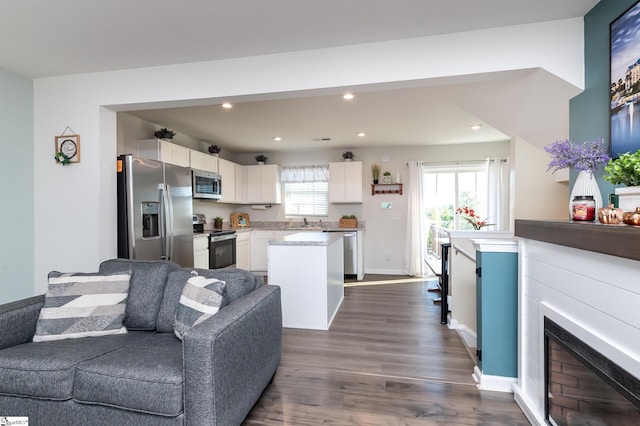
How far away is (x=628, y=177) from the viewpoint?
128 centimetres

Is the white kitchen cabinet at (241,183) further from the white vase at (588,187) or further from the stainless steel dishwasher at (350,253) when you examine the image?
the white vase at (588,187)

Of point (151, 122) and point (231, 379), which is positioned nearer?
point (231, 379)

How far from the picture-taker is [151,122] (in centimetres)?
436

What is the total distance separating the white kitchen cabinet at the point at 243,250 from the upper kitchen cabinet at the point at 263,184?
2.54 ft

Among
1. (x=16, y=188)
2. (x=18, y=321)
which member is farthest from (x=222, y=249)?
(x=18, y=321)

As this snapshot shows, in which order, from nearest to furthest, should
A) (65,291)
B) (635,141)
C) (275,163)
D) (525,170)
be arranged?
(635,141)
(65,291)
(525,170)
(275,163)

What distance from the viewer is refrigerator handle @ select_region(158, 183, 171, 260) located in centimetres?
345

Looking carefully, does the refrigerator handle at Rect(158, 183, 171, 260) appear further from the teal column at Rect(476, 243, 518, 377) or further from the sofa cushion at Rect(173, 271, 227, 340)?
the teal column at Rect(476, 243, 518, 377)

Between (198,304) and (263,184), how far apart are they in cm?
459

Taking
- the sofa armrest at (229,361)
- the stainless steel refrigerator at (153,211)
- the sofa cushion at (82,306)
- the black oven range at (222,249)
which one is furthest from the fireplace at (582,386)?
the black oven range at (222,249)

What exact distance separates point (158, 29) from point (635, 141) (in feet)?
9.64

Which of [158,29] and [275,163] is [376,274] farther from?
[158,29]

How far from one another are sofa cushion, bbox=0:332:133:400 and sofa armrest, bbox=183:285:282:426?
0.64 metres

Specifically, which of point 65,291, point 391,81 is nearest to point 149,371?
point 65,291
